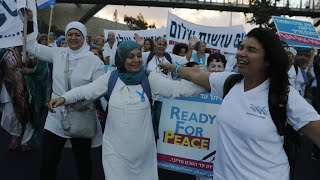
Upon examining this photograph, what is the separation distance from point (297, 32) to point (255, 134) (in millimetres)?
9137

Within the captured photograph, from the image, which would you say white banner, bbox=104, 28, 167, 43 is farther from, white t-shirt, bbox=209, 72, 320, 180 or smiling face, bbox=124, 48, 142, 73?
white t-shirt, bbox=209, 72, 320, 180

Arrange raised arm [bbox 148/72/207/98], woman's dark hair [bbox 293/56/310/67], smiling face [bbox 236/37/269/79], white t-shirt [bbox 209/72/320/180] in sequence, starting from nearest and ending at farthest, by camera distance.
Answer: white t-shirt [bbox 209/72/320/180] → smiling face [bbox 236/37/269/79] → raised arm [bbox 148/72/207/98] → woman's dark hair [bbox 293/56/310/67]

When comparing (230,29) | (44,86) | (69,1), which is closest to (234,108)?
(44,86)

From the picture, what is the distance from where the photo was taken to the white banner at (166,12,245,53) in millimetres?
9648

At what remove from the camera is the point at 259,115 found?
2223 mm

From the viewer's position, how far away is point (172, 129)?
3.82 m

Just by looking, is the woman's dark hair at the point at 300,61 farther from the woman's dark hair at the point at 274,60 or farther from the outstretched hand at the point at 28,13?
the woman's dark hair at the point at 274,60

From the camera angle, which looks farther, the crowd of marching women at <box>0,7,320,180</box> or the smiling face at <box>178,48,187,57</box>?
the smiling face at <box>178,48,187,57</box>

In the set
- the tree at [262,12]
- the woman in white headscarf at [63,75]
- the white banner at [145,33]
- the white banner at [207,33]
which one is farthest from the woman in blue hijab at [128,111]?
the tree at [262,12]

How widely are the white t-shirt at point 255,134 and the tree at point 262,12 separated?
1145 inches

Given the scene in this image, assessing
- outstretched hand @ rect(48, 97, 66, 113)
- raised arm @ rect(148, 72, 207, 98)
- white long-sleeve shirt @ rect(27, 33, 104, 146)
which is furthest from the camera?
white long-sleeve shirt @ rect(27, 33, 104, 146)

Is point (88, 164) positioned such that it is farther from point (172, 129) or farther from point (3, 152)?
point (3, 152)

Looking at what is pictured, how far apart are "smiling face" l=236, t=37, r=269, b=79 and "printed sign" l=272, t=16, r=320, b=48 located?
339 inches

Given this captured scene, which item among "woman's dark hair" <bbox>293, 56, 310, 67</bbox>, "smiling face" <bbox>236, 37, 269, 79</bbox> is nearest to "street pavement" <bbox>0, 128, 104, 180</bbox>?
"smiling face" <bbox>236, 37, 269, 79</bbox>
